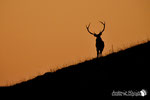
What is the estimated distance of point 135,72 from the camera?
6.58m

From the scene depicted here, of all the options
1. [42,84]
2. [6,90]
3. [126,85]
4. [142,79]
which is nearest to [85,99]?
[126,85]

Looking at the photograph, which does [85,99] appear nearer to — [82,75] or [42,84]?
[82,75]

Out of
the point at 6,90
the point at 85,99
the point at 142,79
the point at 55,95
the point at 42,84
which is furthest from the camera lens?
the point at 6,90

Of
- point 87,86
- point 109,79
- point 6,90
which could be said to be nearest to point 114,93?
point 109,79

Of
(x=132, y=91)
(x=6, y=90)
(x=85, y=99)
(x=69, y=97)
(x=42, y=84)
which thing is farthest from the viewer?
(x=6, y=90)

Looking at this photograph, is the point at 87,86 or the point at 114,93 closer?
the point at 114,93

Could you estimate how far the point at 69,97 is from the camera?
704 centimetres

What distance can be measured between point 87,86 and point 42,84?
252 centimetres

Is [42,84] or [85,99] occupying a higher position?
[42,84]

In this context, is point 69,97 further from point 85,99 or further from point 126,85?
point 126,85

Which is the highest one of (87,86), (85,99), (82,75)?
(82,75)

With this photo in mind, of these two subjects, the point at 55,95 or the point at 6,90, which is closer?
the point at 55,95

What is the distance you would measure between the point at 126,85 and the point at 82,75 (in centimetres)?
267

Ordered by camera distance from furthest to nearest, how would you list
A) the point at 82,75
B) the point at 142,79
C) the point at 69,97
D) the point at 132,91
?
the point at 82,75 → the point at 69,97 → the point at 142,79 → the point at 132,91
